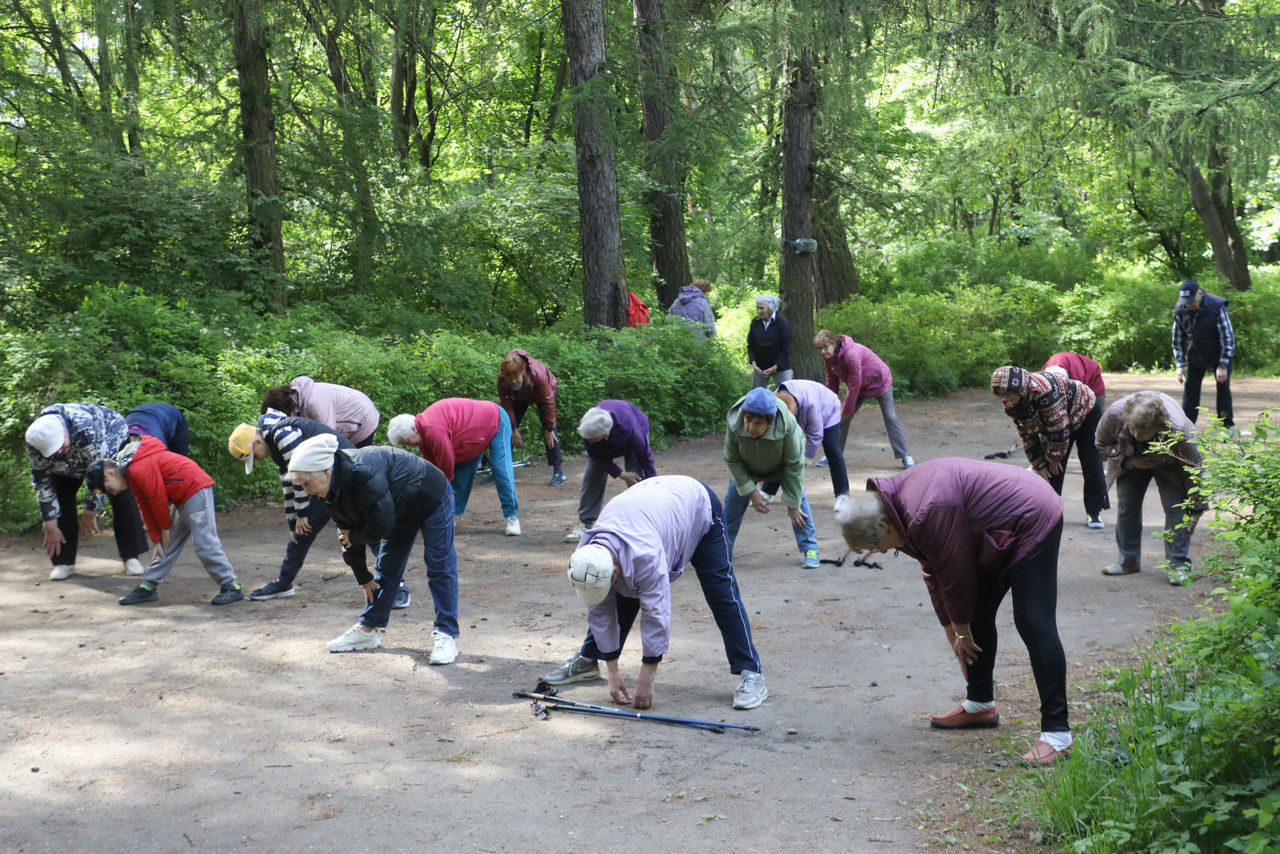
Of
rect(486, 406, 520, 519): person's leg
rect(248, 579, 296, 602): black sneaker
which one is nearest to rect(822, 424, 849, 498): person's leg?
rect(486, 406, 520, 519): person's leg

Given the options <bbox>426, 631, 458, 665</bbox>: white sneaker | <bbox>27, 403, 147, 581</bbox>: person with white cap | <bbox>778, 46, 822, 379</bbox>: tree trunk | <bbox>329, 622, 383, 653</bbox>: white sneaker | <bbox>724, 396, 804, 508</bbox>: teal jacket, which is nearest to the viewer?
<bbox>426, 631, 458, 665</bbox>: white sneaker

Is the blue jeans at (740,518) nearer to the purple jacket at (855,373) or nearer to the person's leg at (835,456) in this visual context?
the person's leg at (835,456)

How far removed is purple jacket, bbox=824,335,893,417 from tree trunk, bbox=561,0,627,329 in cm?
433

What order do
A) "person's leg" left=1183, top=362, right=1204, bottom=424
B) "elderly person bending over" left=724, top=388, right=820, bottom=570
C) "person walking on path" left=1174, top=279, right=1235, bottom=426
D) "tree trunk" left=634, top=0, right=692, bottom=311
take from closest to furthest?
"elderly person bending over" left=724, top=388, right=820, bottom=570 < "person walking on path" left=1174, top=279, right=1235, bottom=426 < "person's leg" left=1183, top=362, right=1204, bottom=424 < "tree trunk" left=634, top=0, right=692, bottom=311

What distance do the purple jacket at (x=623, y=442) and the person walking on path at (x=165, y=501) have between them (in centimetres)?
293

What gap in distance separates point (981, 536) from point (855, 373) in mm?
7038

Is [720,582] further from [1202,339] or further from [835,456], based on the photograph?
[1202,339]

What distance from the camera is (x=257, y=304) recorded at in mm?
14273

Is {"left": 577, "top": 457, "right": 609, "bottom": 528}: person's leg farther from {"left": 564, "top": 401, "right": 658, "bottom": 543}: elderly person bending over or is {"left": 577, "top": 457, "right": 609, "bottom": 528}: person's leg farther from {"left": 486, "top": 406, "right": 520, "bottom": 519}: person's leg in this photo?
{"left": 486, "top": 406, "right": 520, "bottom": 519}: person's leg

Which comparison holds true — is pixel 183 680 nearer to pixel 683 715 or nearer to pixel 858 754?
pixel 683 715

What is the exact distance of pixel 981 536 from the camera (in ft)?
15.5

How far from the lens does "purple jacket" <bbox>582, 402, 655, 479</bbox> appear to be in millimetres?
8930

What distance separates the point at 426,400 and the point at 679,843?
8.90 meters

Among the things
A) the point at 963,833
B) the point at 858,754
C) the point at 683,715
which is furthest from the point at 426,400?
the point at 963,833
